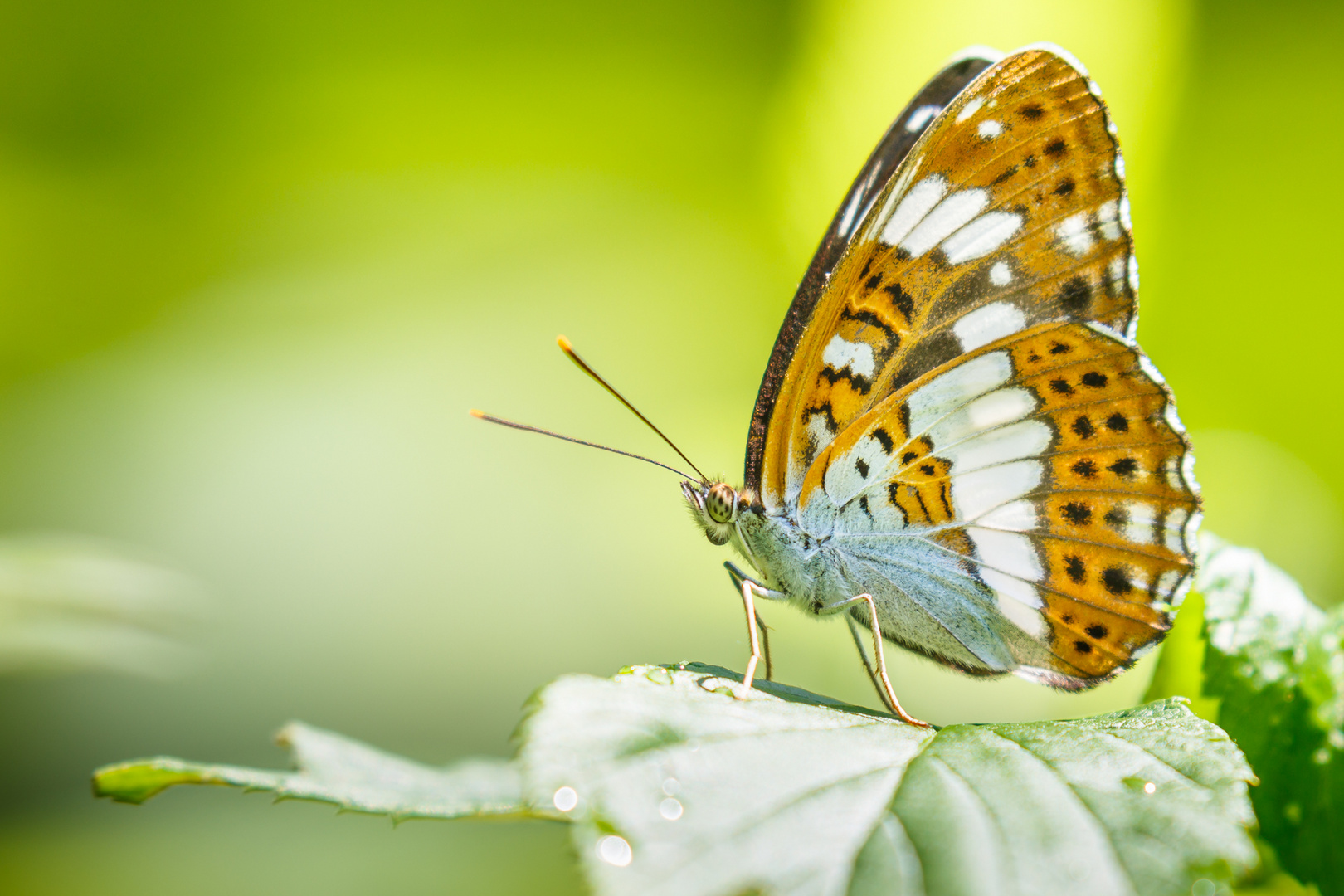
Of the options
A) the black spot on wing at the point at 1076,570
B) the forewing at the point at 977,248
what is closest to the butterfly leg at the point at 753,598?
the forewing at the point at 977,248

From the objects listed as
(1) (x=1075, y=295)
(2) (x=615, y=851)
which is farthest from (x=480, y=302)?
(2) (x=615, y=851)

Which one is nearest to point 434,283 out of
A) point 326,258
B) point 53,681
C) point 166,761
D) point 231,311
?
point 326,258

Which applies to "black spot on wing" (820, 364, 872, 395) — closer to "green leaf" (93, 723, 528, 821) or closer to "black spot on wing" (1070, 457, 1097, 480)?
"black spot on wing" (1070, 457, 1097, 480)

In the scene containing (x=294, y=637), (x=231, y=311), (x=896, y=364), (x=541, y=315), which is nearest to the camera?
(x=896, y=364)

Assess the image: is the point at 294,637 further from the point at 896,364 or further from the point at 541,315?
the point at 896,364

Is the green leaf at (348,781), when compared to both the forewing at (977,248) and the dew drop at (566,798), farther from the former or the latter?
the forewing at (977,248)

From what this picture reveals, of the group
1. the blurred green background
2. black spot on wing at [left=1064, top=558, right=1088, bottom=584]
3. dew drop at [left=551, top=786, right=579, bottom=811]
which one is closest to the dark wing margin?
black spot on wing at [left=1064, top=558, right=1088, bottom=584]
